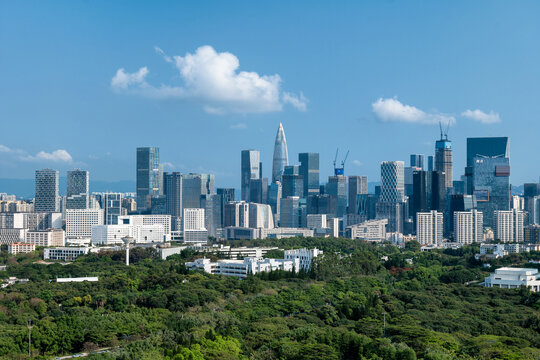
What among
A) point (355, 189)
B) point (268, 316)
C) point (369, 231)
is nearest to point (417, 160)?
point (355, 189)

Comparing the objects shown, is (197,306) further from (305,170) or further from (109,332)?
(305,170)

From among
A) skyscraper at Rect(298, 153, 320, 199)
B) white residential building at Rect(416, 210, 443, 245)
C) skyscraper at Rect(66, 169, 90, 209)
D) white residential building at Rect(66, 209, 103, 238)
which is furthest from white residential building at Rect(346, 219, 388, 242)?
skyscraper at Rect(66, 169, 90, 209)

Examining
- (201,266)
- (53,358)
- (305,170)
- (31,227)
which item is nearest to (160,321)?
(53,358)

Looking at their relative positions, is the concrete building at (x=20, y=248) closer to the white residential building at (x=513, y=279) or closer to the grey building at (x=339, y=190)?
the white residential building at (x=513, y=279)

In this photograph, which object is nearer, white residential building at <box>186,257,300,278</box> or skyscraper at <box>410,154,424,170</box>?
white residential building at <box>186,257,300,278</box>

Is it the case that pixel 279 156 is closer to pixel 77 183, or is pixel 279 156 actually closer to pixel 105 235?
pixel 77 183

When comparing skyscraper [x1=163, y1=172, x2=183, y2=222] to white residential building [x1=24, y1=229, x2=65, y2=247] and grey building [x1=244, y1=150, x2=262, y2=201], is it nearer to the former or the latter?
grey building [x1=244, y1=150, x2=262, y2=201]

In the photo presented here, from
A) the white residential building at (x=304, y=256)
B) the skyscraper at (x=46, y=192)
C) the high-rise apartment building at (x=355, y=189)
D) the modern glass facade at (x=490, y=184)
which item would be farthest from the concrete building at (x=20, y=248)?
the high-rise apartment building at (x=355, y=189)
